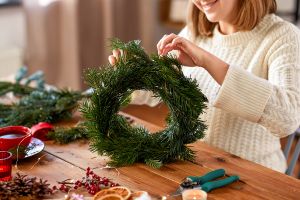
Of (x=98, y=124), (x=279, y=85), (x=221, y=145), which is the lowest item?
(x=221, y=145)

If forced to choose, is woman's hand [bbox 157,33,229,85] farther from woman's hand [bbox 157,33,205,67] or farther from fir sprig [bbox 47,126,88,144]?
fir sprig [bbox 47,126,88,144]

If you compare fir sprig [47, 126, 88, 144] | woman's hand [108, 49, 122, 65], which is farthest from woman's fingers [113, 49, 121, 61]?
fir sprig [47, 126, 88, 144]

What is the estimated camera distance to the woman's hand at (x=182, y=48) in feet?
4.76

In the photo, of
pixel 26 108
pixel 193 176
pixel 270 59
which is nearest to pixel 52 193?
pixel 193 176

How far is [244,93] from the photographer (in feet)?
4.78

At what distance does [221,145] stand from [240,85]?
0.38 metres

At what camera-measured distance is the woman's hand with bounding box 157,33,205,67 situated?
145cm

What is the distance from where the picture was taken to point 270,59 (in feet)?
5.55

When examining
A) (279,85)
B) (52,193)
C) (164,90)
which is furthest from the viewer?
(279,85)

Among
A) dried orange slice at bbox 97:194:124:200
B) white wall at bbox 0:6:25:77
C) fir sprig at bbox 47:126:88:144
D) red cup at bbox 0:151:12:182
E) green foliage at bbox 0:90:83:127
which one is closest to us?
dried orange slice at bbox 97:194:124:200

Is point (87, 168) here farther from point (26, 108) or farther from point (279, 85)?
point (279, 85)

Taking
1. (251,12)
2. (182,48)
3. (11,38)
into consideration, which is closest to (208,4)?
(251,12)

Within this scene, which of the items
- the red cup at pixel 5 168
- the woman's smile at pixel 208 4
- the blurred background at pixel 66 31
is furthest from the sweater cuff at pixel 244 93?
the blurred background at pixel 66 31

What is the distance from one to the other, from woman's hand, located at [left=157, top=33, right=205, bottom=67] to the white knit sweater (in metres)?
0.10
